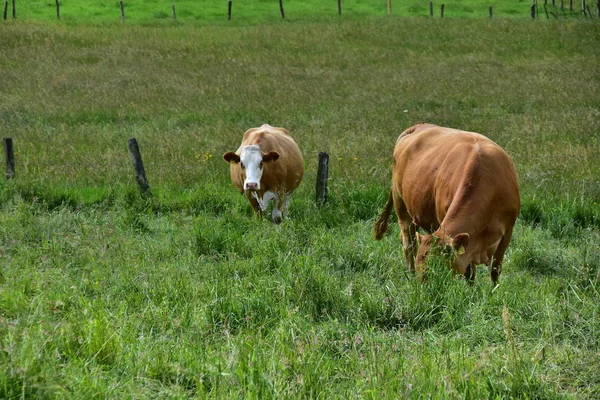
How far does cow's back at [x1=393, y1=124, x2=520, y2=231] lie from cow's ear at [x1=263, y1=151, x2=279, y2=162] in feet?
6.51

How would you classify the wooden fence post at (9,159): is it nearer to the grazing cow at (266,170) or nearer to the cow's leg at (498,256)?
the grazing cow at (266,170)

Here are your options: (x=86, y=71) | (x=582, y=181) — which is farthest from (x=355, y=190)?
(x=86, y=71)

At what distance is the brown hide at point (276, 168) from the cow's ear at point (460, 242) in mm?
4255

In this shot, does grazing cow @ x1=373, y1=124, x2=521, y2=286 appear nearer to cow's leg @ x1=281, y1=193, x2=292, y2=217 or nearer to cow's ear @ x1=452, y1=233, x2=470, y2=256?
cow's ear @ x1=452, y1=233, x2=470, y2=256

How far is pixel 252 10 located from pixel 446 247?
130 feet

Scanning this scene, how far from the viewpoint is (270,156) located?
9.77 meters

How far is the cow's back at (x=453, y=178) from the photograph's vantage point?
20.9 feet

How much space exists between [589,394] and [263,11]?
41.7 metres

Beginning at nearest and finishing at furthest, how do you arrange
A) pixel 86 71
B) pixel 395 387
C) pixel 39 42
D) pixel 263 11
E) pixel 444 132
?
pixel 395 387 < pixel 444 132 < pixel 86 71 < pixel 39 42 < pixel 263 11

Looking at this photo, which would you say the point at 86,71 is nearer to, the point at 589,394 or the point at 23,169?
the point at 23,169

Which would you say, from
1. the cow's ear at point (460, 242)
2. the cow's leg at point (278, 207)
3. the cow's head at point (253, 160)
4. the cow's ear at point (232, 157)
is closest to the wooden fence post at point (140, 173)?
the cow's ear at point (232, 157)

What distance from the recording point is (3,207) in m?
9.76

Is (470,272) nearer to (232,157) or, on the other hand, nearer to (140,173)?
(232,157)

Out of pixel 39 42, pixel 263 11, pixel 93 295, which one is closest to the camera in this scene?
pixel 93 295
